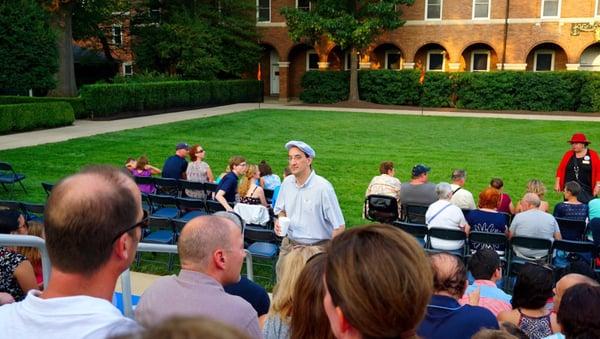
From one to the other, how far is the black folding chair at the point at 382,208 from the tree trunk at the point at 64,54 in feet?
80.5

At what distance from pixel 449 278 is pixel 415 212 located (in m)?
5.56

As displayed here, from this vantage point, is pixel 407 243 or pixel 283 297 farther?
pixel 283 297

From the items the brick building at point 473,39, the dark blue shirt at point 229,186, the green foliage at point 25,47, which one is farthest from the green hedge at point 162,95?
the dark blue shirt at point 229,186

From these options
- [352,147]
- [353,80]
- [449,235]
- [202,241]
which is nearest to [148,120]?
[352,147]

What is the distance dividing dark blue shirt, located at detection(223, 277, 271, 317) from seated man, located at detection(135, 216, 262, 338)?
52cm

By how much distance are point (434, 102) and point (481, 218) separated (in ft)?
95.1

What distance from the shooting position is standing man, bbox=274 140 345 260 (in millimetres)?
6371

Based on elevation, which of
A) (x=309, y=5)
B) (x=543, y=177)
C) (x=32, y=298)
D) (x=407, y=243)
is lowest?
Result: (x=543, y=177)

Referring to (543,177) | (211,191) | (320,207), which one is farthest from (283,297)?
(543,177)

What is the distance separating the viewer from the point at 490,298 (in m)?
5.04

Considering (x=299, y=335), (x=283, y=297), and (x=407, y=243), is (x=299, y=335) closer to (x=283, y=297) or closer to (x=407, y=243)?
(x=283, y=297)

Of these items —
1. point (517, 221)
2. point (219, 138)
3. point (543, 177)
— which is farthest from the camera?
point (219, 138)

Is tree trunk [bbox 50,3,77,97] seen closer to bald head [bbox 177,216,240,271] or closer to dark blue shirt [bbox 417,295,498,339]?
bald head [bbox 177,216,240,271]

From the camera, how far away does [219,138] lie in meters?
21.2
